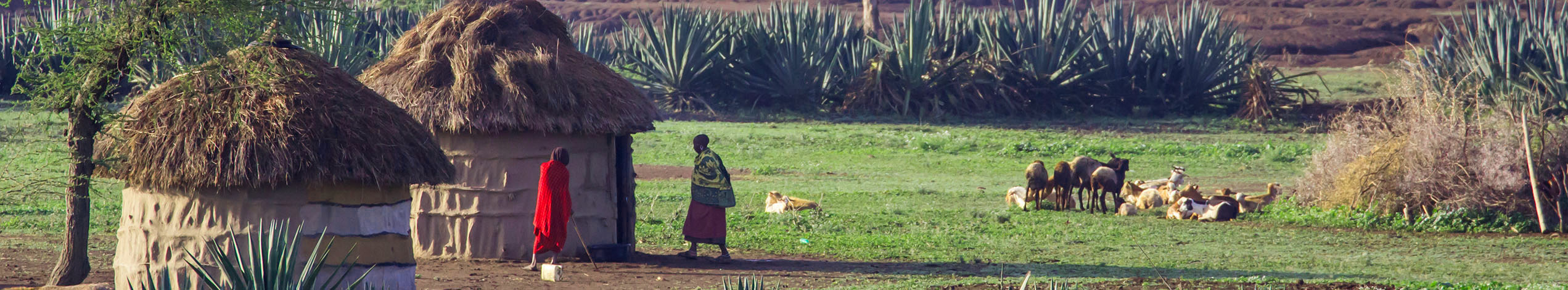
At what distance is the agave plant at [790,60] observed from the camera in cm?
2556

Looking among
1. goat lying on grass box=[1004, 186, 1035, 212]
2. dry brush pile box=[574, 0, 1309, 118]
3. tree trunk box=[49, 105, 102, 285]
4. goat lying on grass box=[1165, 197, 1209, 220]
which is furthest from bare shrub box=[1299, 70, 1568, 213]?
dry brush pile box=[574, 0, 1309, 118]

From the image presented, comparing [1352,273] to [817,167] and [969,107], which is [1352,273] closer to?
[817,167]

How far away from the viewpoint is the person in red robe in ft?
29.8

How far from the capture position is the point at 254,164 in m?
6.54

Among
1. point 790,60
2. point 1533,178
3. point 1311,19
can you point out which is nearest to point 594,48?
point 790,60

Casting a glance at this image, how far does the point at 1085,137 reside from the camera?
2195 centimetres

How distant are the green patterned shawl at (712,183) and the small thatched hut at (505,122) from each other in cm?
48

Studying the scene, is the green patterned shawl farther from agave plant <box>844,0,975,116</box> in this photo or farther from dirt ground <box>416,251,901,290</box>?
agave plant <box>844,0,975,116</box>

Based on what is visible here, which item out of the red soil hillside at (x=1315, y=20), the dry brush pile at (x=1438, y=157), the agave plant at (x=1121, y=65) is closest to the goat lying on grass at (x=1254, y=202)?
the dry brush pile at (x=1438, y=157)

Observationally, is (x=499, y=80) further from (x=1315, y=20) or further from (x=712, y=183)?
(x=1315, y=20)

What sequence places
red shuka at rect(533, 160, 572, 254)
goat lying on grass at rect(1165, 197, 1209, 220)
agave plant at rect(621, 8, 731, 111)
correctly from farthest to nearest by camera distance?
agave plant at rect(621, 8, 731, 111)
goat lying on grass at rect(1165, 197, 1209, 220)
red shuka at rect(533, 160, 572, 254)

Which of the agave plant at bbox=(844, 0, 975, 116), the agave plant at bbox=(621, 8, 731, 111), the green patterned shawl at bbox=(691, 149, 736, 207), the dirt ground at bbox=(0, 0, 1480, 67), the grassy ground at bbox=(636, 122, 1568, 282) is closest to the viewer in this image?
the grassy ground at bbox=(636, 122, 1568, 282)

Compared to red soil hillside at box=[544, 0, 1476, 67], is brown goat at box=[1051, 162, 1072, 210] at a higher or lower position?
lower

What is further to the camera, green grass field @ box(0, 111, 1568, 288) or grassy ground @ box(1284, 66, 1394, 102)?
grassy ground @ box(1284, 66, 1394, 102)
